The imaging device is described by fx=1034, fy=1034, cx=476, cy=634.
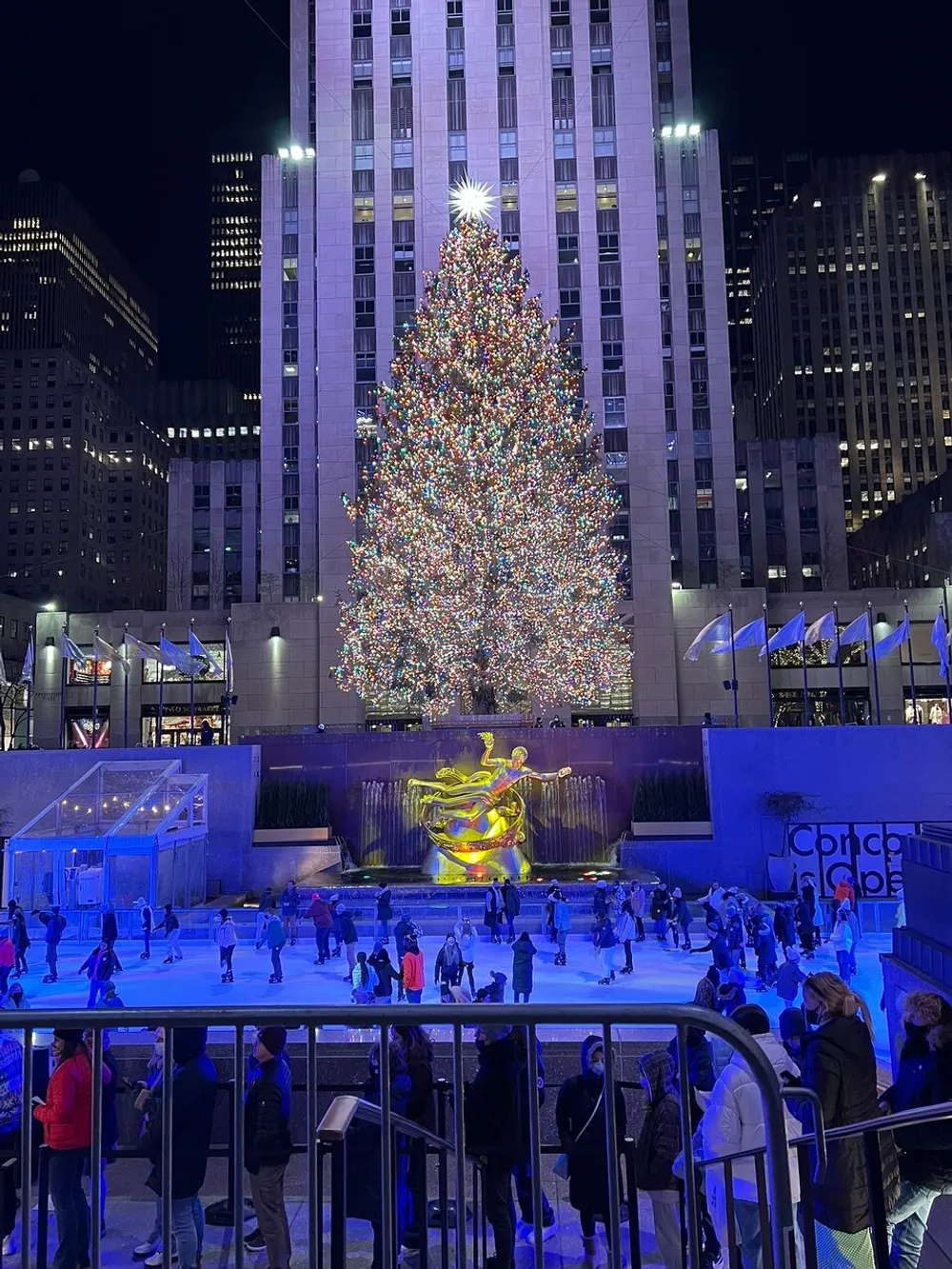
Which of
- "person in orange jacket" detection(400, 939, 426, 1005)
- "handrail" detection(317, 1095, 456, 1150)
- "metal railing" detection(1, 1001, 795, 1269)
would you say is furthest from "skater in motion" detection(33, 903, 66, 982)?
"metal railing" detection(1, 1001, 795, 1269)

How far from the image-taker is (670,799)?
1190 inches

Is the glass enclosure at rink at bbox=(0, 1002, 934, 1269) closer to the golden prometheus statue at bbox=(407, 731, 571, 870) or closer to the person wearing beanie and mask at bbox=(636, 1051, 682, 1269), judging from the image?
the person wearing beanie and mask at bbox=(636, 1051, 682, 1269)

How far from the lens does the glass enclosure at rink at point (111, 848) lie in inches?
979

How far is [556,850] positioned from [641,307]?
3362cm

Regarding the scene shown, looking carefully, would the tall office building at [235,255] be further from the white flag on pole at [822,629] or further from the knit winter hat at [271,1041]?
the knit winter hat at [271,1041]

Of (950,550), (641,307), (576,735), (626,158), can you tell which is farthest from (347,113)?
(950,550)

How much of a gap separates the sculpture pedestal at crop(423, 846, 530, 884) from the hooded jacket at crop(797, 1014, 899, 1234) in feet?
68.9

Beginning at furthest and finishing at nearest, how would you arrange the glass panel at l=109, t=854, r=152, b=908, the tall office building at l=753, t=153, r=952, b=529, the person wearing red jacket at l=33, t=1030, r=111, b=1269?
the tall office building at l=753, t=153, r=952, b=529
the glass panel at l=109, t=854, r=152, b=908
the person wearing red jacket at l=33, t=1030, r=111, b=1269

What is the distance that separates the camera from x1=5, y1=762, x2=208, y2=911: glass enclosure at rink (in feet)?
81.6

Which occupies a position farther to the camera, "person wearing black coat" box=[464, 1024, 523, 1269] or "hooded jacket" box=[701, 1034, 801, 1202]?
"person wearing black coat" box=[464, 1024, 523, 1269]

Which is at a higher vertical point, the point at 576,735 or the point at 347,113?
the point at 347,113

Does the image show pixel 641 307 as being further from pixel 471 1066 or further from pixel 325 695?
pixel 471 1066

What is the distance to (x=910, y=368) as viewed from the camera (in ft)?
399

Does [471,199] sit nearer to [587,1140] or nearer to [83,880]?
[83,880]
